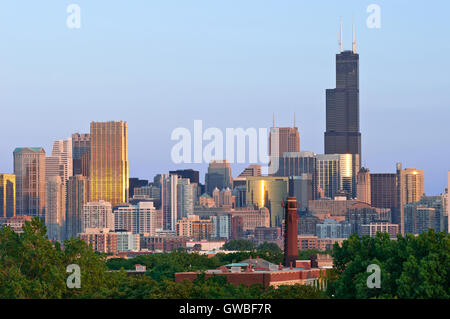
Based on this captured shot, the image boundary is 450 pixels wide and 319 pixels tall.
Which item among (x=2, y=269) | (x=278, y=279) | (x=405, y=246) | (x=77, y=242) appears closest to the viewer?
(x=405, y=246)

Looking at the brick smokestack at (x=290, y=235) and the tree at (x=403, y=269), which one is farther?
the brick smokestack at (x=290, y=235)

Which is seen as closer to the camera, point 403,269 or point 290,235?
point 403,269

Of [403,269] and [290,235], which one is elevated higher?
[403,269]

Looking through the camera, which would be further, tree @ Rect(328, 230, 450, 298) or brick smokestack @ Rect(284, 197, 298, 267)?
brick smokestack @ Rect(284, 197, 298, 267)

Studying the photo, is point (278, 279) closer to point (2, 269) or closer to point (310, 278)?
point (310, 278)

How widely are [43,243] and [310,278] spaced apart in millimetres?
47254

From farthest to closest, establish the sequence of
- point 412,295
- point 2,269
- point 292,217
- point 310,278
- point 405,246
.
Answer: point 292,217, point 310,278, point 2,269, point 405,246, point 412,295

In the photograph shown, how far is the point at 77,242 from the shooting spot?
90312 millimetres

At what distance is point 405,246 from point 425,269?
6.74 m
